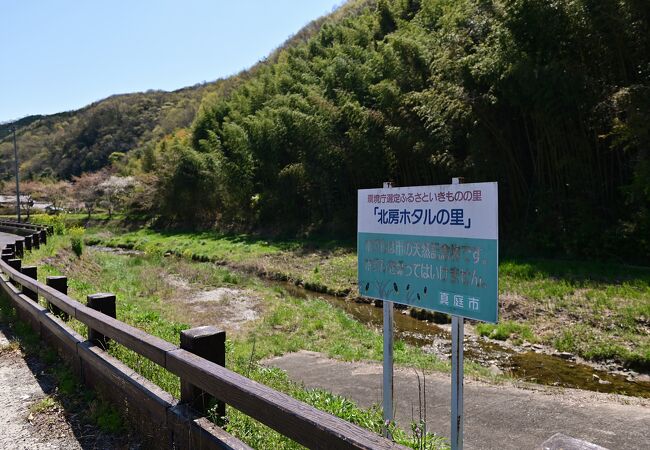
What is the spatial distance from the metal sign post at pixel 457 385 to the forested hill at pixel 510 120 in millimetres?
8782

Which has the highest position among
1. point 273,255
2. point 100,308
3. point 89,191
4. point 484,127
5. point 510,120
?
point 510,120

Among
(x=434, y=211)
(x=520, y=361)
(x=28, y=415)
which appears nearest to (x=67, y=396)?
(x=28, y=415)

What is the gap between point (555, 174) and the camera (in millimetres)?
12719

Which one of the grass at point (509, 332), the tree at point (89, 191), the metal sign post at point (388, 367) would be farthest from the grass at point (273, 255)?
the tree at point (89, 191)

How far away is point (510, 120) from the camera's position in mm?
13188

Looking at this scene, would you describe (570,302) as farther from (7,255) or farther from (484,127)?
(7,255)

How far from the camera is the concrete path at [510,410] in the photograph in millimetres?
3949

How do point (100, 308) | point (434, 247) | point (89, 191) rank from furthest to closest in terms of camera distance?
1. point (89, 191)
2. point (100, 308)
3. point (434, 247)

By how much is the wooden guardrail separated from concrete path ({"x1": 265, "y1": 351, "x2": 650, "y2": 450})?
2231mm

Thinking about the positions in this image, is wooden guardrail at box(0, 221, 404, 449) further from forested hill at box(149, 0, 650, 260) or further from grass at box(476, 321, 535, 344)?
forested hill at box(149, 0, 650, 260)

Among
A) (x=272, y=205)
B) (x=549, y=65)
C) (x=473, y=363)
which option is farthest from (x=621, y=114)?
(x=272, y=205)

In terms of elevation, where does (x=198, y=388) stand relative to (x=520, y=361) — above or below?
above

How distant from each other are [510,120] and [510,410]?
10525 mm

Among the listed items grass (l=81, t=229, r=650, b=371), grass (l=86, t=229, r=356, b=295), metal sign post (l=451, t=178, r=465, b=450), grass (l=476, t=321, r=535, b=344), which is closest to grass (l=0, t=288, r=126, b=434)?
metal sign post (l=451, t=178, r=465, b=450)
